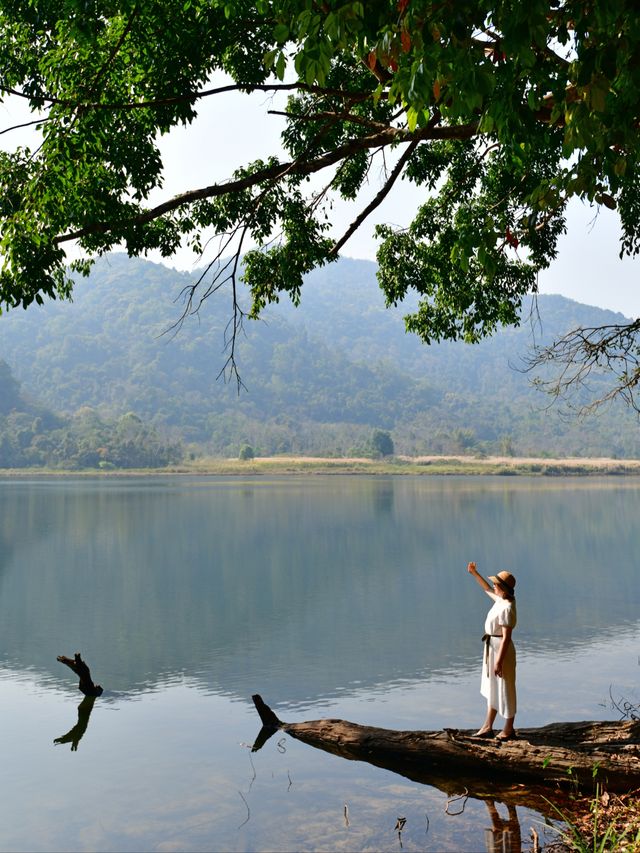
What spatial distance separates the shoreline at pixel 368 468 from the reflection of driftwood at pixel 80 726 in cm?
11587

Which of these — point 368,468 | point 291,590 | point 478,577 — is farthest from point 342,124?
point 368,468

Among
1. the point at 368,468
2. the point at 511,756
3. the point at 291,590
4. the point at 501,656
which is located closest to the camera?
the point at 511,756

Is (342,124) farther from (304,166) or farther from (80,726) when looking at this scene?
(80,726)

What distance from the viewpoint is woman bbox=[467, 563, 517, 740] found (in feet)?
25.0

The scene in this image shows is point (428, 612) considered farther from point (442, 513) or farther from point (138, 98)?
point (442, 513)

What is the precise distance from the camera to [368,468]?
457 ft

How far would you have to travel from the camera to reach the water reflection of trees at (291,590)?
51.6 ft

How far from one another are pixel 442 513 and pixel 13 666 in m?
41.4

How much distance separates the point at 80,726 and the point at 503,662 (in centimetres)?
608

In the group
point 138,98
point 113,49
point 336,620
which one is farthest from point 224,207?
point 336,620

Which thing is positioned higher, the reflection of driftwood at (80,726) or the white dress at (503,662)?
the white dress at (503,662)

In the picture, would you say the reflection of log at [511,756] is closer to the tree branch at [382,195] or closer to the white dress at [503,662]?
the white dress at [503,662]

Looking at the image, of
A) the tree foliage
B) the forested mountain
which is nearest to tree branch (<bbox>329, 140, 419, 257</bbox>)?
the tree foliage

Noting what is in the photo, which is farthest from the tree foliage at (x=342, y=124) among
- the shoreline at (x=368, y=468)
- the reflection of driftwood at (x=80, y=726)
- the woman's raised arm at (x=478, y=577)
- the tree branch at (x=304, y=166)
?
the shoreline at (x=368, y=468)
